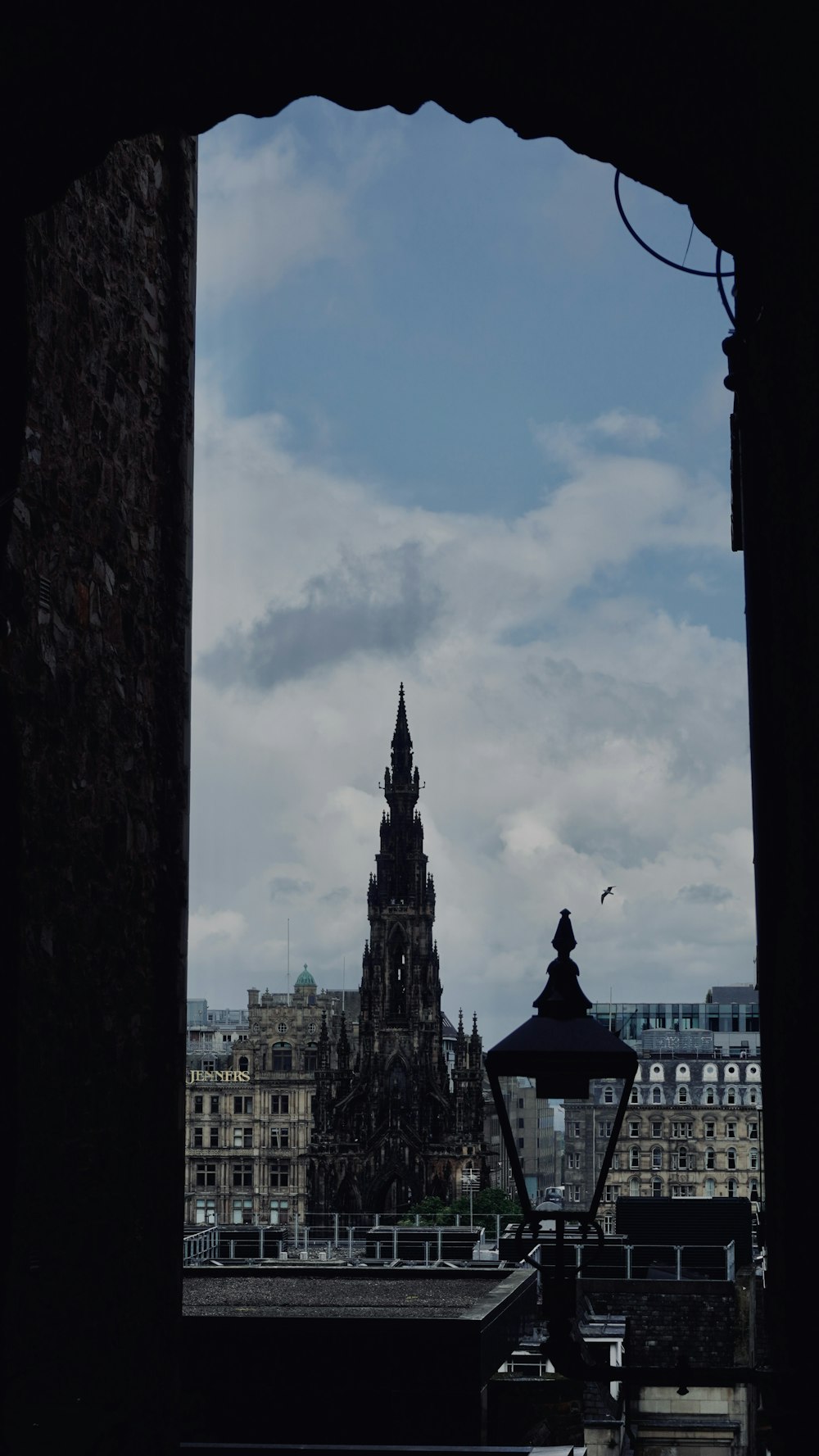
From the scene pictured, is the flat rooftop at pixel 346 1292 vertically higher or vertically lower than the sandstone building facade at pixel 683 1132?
higher

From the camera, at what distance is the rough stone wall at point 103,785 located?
18.2ft

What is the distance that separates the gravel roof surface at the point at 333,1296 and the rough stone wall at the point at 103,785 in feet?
18.2

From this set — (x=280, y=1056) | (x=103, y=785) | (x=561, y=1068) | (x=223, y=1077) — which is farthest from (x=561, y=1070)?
(x=280, y=1056)

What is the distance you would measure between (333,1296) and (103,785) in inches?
376

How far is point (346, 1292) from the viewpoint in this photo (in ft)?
49.5

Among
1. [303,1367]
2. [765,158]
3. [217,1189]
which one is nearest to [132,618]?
[765,158]

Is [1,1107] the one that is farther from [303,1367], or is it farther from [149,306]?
[303,1367]

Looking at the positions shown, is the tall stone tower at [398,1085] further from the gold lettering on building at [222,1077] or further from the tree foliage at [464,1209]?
the gold lettering on building at [222,1077]

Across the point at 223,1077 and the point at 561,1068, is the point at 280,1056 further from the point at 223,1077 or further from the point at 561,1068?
the point at 561,1068

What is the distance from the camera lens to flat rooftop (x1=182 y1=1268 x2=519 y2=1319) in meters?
12.5

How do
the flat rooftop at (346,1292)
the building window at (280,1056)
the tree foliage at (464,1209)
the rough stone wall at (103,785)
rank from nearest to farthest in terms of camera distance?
the rough stone wall at (103,785) → the flat rooftop at (346,1292) → the tree foliage at (464,1209) → the building window at (280,1056)

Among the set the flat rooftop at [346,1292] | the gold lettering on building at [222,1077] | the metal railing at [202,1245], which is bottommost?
the metal railing at [202,1245]

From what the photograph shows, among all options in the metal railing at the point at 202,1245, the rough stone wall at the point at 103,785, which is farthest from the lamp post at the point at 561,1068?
the metal railing at the point at 202,1245

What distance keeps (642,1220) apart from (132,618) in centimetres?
4315
